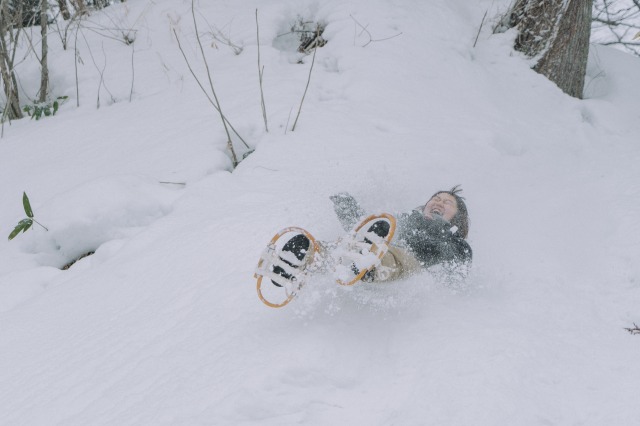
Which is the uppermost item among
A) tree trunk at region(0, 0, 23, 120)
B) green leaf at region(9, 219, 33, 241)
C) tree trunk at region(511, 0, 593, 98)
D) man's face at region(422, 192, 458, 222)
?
tree trunk at region(511, 0, 593, 98)

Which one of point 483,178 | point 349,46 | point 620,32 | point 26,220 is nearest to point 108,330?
point 26,220

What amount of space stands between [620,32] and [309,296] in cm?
599

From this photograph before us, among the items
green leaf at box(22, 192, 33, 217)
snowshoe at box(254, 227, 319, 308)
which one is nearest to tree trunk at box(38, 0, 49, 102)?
green leaf at box(22, 192, 33, 217)

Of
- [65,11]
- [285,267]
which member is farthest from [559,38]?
[65,11]

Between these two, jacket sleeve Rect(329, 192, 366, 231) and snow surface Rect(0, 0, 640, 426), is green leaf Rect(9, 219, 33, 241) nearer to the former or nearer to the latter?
snow surface Rect(0, 0, 640, 426)

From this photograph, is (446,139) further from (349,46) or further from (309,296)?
(309,296)

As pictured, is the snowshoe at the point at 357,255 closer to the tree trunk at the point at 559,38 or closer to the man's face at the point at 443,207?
the man's face at the point at 443,207

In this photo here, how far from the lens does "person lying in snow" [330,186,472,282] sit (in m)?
2.38

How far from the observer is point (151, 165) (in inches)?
135

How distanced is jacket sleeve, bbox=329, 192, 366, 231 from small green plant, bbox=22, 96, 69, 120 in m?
3.05

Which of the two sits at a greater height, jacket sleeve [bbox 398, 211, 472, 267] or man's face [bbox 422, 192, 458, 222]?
man's face [bbox 422, 192, 458, 222]

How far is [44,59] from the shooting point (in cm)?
439

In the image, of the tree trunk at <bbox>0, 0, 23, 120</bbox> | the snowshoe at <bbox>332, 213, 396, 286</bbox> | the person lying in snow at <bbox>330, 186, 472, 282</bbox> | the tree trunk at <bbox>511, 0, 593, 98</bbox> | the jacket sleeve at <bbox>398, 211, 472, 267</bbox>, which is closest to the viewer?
the snowshoe at <bbox>332, 213, 396, 286</bbox>

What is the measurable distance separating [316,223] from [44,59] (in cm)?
323
